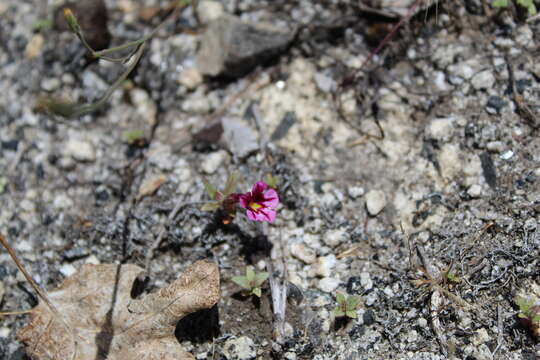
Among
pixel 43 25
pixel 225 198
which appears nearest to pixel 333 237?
pixel 225 198

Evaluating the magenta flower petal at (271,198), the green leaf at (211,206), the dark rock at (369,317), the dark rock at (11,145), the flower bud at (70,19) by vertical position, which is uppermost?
the flower bud at (70,19)

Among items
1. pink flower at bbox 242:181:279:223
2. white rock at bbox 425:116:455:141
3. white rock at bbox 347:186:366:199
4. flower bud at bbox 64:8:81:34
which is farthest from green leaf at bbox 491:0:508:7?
flower bud at bbox 64:8:81:34

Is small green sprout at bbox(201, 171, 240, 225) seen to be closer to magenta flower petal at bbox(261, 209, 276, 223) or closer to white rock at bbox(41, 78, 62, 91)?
magenta flower petal at bbox(261, 209, 276, 223)

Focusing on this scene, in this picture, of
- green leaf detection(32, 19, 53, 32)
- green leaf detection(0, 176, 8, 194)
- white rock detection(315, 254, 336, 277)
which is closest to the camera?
white rock detection(315, 254, 336, 277)

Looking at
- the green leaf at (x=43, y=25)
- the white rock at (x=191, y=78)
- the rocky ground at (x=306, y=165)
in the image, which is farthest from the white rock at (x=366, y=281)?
the green leaf at (x=43, y=25)

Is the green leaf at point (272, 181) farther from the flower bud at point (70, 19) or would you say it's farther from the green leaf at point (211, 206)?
the flower bud at point (70, 19)

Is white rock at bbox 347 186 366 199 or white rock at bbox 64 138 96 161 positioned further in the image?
white rock at bbox 64 138 96 161
